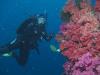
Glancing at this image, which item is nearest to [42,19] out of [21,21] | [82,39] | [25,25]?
[25,25]

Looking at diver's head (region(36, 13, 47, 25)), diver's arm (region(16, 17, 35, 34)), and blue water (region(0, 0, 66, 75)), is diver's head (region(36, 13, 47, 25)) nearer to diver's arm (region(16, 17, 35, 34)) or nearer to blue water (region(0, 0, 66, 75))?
diver's arm (region(16, 17, 35, 34))

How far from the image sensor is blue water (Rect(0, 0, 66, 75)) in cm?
2566

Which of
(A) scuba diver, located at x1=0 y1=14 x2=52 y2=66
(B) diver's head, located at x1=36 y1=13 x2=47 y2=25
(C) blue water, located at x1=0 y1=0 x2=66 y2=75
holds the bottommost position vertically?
(C) blue water, located at x1=0 y1=0 x2=66 y2=75

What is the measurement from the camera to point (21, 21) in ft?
88.0

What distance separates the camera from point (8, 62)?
28625 millimetres

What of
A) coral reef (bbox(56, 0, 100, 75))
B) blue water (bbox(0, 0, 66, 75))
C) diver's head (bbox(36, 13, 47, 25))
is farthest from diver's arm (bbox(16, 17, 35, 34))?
blue water (bbox(0, 0, 66, 75))

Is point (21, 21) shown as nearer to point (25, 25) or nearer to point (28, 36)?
point (28, 36)

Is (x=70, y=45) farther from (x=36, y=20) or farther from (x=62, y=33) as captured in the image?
(x=36, y=20)

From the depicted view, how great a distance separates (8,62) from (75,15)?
23828mm

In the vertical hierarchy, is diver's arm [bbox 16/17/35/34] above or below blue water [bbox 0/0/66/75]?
above

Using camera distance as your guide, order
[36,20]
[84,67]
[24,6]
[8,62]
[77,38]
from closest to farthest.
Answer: [84,67] → [77,38] → [36,20] → [24,6] → [8,62]

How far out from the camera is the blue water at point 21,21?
84.2ft

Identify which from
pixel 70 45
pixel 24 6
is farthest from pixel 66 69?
pixel 24 6

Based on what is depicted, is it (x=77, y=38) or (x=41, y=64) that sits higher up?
(x=77, y=38)
